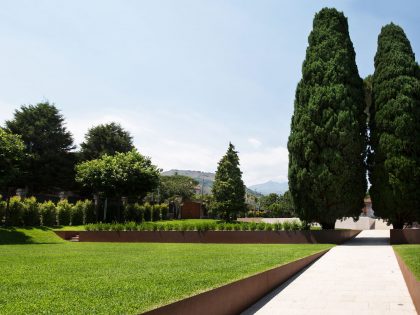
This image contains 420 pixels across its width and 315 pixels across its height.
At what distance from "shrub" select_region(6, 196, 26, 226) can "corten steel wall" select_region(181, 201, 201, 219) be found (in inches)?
1332

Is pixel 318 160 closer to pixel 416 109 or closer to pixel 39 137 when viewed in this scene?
pixel 416 109

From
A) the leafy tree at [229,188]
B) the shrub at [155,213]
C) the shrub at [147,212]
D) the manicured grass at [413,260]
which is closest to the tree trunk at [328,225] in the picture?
the manicured grass at [413,260]

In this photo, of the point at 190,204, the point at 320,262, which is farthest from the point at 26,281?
the point at 190,204

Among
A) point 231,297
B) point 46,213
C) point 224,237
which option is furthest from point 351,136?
point 46,213

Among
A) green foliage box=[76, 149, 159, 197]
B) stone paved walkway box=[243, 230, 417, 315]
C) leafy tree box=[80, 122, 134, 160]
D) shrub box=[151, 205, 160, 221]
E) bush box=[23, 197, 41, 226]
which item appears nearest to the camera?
stone paved walkway box=[243, 230, 417, 315]

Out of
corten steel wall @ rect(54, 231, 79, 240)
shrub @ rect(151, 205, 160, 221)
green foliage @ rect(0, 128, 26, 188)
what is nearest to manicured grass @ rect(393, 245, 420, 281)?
corten steel wall @ rect(54, 231, 79, 240)

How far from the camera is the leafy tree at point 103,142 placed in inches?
2165

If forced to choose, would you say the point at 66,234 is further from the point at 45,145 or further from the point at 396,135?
the point at 45,145

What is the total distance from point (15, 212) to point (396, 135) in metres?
25.9

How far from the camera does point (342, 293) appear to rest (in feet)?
28.0

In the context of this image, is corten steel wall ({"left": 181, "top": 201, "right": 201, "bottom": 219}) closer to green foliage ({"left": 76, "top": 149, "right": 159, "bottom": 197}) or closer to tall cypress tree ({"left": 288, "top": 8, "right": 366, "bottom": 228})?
green foliage ({"left": 76, "top": 149, "right": 159, "bottom": 197})

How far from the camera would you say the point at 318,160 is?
977 inches

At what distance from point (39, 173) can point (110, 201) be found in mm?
14578

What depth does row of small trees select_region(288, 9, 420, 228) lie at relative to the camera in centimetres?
2403
